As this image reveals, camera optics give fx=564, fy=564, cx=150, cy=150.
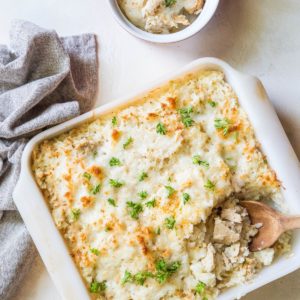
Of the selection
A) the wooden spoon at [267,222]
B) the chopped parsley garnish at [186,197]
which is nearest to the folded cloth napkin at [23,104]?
the chopped parsley garnish at [186,197]

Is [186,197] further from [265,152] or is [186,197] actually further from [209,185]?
Answer: [265,152]

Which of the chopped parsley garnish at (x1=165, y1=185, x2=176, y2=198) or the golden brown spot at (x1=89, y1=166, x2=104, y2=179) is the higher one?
the chopped parsley garnish at (x1=165, y1=185, x2=176, y2=198)

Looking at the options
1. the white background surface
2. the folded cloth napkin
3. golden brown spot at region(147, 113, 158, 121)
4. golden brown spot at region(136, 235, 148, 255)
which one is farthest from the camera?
the white background surface

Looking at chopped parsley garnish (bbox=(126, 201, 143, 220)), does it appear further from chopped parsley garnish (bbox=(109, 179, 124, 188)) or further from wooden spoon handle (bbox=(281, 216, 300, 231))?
wooden spoon handle (bbox=(281, 216, 300, 231))

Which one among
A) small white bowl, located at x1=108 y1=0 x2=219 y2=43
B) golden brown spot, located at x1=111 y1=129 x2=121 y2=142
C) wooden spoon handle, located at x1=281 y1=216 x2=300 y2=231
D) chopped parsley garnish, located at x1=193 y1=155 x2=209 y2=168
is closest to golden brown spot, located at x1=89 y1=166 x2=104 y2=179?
golden brown spot, located at x1=111 y1=129 x2=121 y2=142

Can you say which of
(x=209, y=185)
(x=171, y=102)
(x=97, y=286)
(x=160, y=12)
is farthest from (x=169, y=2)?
(x=97, y=286)

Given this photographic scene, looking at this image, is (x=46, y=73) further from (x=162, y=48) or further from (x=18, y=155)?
(x=162, y=48)

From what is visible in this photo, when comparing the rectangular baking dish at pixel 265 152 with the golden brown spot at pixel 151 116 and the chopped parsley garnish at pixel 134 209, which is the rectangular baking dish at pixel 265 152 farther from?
the chopped parsley garnish at pixel 134 209

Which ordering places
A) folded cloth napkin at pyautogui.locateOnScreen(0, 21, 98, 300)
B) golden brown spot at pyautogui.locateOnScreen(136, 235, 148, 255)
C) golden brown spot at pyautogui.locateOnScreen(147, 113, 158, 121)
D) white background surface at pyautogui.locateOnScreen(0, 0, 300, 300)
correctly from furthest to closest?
white background surface at pyautogui.locateOnScreen(0, 0, 300, 300) → folded cloth napkin at pyautogui.locateOnScreen(0, 21, 98, 300) → golden brown spot at pyautogui.locateOnScreen(147, 113, 158, 121) → golden brown spot at pyautogui.locateOnScreen(136, 235, 148, 255)
